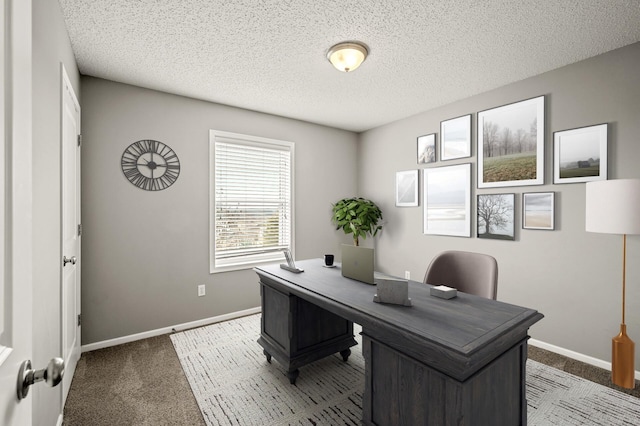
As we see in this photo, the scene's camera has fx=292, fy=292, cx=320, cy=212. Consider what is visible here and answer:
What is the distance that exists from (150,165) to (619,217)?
4.07m

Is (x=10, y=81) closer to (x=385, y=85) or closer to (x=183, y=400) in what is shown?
(x=183, y=400)

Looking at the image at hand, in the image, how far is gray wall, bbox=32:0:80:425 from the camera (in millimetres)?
1376

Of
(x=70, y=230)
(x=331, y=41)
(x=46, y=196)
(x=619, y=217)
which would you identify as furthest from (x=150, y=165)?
(x=619, y=217)

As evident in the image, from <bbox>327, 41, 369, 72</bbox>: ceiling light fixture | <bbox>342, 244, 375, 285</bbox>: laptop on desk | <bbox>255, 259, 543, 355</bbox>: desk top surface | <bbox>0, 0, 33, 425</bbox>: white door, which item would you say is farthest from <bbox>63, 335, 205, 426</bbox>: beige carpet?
<bbox>327, 41, 369, 72</bbox>: ceiling light fixture

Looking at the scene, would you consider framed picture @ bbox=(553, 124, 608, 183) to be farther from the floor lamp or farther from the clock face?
the clock face

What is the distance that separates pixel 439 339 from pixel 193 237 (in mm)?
2919

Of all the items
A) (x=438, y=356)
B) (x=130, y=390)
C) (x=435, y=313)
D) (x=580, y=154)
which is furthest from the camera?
(x=580, y=154)

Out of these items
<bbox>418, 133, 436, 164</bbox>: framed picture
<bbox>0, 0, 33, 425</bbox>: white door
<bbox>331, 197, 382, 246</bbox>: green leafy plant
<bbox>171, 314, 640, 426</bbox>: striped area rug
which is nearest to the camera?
<bbox>0, 0, 33, 425</bbox>: white door

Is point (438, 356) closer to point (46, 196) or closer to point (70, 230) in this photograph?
point (46, 196)

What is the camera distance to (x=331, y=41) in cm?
229

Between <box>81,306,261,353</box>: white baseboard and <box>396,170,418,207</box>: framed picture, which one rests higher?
<box>396,170,418,207</box>: framed picture

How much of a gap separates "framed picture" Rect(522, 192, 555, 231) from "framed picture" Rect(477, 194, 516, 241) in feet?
0.39

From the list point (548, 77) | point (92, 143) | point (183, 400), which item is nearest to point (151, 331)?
point (183, 400)

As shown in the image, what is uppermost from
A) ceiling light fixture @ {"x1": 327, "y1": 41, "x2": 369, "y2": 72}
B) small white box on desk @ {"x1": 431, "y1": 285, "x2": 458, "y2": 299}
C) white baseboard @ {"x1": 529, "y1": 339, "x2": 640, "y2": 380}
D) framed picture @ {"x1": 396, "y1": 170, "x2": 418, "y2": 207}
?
ceiling light fixture @ {"x1": 327, "y1": 41, "x2": 369, "y2": 72}
